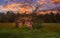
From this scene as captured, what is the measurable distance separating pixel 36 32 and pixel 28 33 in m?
0.10

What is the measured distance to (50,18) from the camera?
3.15m

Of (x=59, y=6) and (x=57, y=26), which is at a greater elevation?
(x=59, y=6)

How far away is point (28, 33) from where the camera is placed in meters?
3.11

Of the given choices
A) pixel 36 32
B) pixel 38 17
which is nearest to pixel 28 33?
pixel 36 32

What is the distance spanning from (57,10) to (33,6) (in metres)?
0.29

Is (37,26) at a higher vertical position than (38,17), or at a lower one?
lower

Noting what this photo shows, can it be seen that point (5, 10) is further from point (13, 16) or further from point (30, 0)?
point (30, 0)

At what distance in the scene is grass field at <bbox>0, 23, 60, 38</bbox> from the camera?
10.2 ft

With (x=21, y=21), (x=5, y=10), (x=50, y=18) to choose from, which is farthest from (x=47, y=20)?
(x=5, y=10)

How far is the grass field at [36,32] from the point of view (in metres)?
3.10

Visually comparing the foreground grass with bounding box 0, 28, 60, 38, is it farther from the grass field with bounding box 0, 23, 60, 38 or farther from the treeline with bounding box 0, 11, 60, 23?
the treeline with bounding box 0, 11, 60, 23

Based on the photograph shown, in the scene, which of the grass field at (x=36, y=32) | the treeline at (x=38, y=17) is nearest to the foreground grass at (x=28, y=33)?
the grass field at (x=36, y=32)

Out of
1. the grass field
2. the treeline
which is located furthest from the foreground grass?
the treeline

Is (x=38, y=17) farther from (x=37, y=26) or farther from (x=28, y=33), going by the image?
(x=28, y=33)
